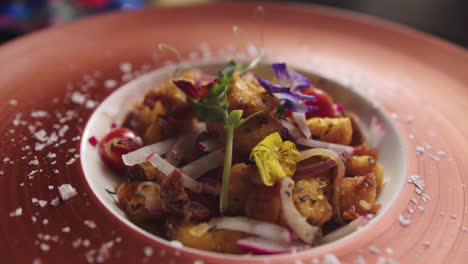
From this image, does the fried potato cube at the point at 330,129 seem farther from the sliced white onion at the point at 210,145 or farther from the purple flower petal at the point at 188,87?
the purple flower petal at the point at 188,87

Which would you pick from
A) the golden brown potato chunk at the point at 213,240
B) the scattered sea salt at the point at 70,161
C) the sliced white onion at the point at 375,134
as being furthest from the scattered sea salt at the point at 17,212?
the sliced white onion at the point at 375,134

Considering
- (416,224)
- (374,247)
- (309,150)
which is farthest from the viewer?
(309,150)

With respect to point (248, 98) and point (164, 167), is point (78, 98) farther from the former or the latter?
point (248, 98)

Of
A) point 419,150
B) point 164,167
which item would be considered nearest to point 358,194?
point 419,150

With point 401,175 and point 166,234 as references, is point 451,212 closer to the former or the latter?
point 401,175

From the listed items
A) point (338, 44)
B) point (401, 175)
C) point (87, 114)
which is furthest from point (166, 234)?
point (338, 44)

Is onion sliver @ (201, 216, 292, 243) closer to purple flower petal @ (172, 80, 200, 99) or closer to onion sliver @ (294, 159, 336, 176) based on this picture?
onion sliver @ (294, 159, 336, 176)

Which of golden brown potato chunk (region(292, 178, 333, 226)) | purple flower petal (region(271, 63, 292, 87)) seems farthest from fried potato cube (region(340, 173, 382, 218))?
purple flower petal (region(271, 63, 292, 87))
